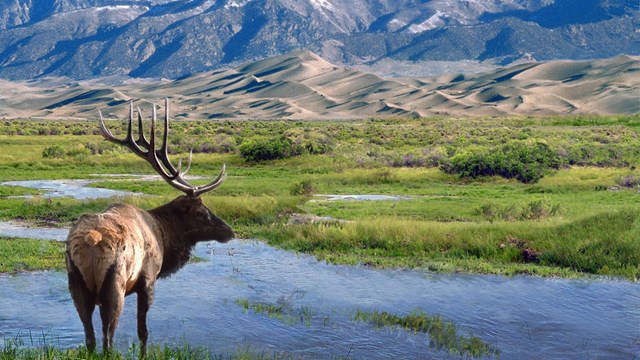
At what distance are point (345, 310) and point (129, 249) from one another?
6.12 m

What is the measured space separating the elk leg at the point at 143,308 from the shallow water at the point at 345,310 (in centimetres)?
120

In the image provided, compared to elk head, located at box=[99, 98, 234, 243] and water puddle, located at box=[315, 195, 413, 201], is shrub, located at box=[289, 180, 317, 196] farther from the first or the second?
elk head, located at box=[99, 98, 234, 243]

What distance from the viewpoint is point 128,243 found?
405 inches

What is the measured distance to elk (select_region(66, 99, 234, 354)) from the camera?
32.1 ft

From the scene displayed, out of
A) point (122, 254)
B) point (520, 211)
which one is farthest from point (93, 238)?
point (520, 211)

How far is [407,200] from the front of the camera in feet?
105

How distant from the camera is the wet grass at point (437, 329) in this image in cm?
1291

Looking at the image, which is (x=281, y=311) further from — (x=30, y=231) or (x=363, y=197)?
(x=363, y=197)

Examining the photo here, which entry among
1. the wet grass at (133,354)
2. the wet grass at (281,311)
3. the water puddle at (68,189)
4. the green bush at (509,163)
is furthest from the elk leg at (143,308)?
the green bush at (509,163)

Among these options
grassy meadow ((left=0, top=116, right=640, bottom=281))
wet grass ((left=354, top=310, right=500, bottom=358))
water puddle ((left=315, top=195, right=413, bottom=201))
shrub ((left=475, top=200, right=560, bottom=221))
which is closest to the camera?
wet grass ((left=354, top=310, right=500, bottom=358))

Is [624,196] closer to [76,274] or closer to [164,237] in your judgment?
[164,237]

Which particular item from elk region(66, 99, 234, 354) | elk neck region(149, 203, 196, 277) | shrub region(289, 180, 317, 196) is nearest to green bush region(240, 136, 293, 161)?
shrub region(289, 180, 317, 196)

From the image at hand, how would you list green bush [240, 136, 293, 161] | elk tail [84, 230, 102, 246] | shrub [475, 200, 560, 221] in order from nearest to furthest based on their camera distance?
1. elk tail [84, 230, 102, 246]
2. shrub [475, 200, 560, 221]
3. green bush [240, 136, 293, 161]

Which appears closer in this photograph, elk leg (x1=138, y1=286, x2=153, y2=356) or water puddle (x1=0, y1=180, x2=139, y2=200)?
elk leg (x1=138, y1=286, x2=153, y2=356)
